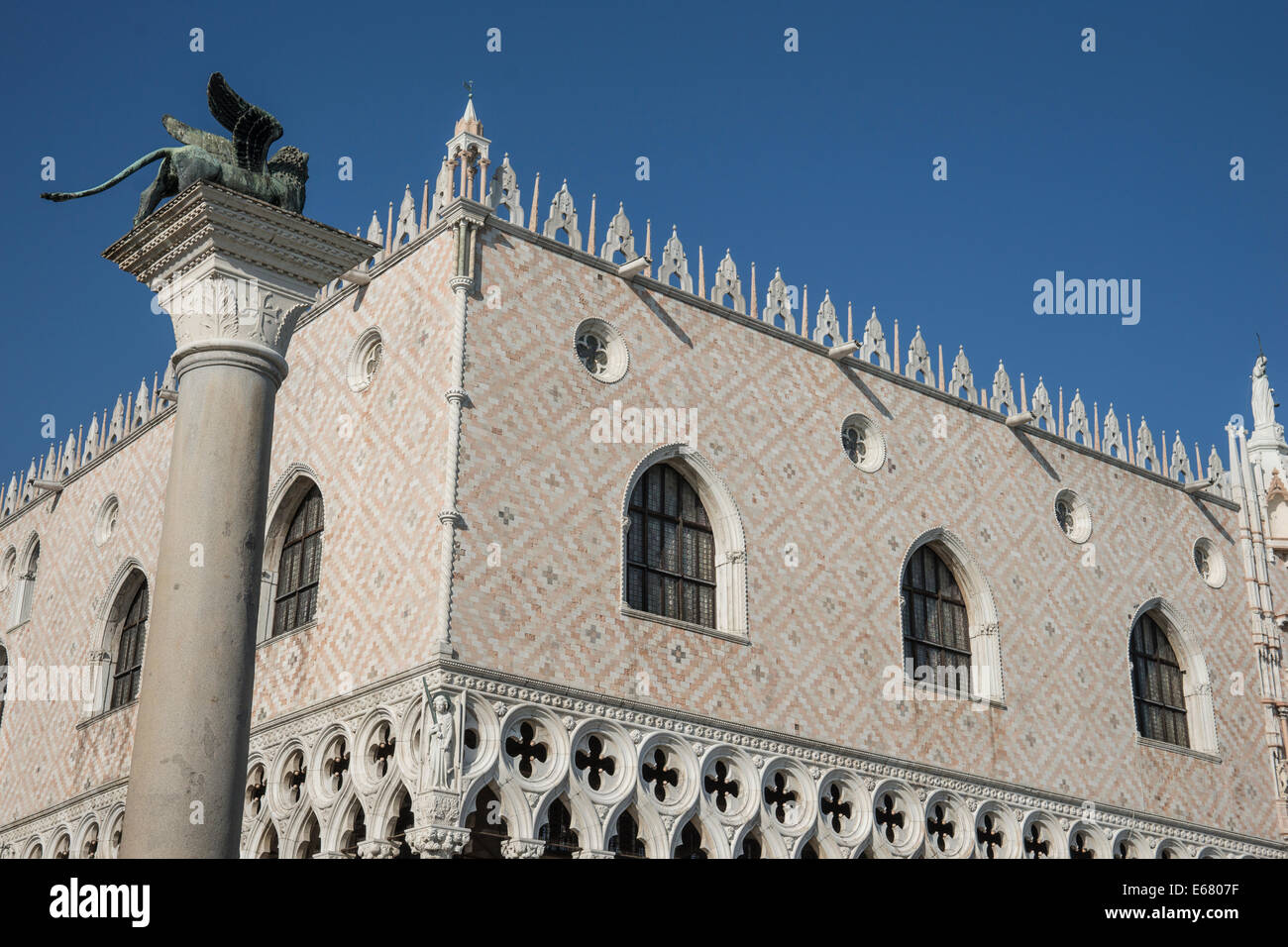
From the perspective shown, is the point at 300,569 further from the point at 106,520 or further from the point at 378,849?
the point at 106,520

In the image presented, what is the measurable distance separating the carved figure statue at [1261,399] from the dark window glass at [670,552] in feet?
37.9

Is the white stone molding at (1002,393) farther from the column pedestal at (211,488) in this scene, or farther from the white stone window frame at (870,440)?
the column pedestal at (211,488)

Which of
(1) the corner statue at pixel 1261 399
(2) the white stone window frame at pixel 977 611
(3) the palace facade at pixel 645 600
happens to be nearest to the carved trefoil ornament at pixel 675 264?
(3) the palace facade at pixel 645 600

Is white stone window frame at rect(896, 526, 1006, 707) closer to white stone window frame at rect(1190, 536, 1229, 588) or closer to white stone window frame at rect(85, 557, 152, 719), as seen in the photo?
white stone window frame at rect(1190, 536, 1229, 588)

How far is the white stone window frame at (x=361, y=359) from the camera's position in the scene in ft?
→ 48.4

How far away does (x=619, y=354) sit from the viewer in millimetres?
14844

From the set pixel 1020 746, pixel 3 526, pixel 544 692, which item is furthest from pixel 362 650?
pixel 3 526

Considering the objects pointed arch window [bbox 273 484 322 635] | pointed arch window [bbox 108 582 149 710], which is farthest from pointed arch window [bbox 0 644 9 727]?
pointed arch window [bbox 273 484 322 635]

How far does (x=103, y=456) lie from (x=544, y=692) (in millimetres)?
8682

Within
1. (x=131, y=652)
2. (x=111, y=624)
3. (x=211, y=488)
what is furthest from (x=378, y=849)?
(x=111, y=624)

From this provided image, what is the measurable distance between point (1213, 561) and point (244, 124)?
1593cm

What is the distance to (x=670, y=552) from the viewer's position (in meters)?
14.8
